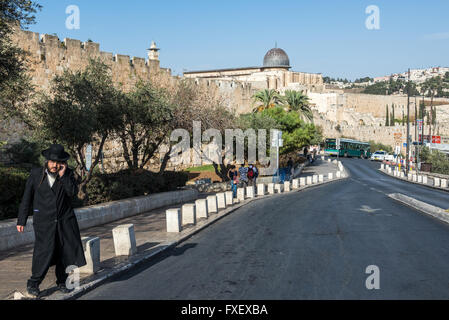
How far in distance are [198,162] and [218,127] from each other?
761 inches

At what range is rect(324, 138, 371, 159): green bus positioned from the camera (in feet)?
247

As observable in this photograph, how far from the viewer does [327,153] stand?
80375 millimetres

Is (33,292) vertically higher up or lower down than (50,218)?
lower down

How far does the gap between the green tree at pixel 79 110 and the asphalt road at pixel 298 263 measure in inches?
197

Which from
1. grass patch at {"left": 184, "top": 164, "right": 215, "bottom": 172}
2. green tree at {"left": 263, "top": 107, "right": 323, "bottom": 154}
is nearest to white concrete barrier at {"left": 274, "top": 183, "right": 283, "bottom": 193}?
grass patch at {"left": 184, "top": 164, "right": 215, "bottom": 172}

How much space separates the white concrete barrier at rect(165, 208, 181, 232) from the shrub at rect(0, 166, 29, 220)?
389 centimetres

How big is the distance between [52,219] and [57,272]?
79 centimetres

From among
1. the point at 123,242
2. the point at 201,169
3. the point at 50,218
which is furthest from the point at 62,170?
the point at 201,169

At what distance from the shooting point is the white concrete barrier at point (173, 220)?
11.6 meters

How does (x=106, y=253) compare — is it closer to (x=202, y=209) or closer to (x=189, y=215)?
(x=189, y=215)

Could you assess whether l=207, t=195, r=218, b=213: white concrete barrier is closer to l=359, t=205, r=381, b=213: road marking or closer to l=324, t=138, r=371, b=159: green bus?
l=359, t=205, r=381, b=213: road marking

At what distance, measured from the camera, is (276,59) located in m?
115
